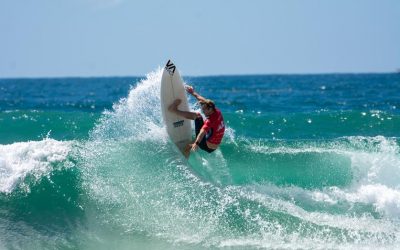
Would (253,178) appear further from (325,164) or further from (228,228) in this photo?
(228,228)

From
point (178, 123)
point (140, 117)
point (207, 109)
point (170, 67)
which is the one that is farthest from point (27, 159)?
point (207, 109)

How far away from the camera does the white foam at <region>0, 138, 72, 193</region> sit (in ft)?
30.7

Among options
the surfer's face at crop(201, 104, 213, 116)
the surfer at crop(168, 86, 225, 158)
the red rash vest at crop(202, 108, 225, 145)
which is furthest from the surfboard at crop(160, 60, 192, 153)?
the surfer's face at crop(201, 104, 213, 116)

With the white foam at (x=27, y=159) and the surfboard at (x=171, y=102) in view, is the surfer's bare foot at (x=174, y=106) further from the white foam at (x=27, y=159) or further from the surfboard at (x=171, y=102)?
the white foam at (x=27, y=159)

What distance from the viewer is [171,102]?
34.0ft

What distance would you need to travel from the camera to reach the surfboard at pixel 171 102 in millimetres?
10257

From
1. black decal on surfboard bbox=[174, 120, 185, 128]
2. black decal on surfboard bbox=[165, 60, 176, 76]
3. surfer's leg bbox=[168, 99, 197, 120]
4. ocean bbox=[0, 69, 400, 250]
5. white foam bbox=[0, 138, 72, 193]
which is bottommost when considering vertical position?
ocean bbox=[0, 69, 400, 250]

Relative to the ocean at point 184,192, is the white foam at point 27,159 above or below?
above

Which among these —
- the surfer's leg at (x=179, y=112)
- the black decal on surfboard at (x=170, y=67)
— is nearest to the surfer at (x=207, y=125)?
the surfer's leg at (x=179, y=112)

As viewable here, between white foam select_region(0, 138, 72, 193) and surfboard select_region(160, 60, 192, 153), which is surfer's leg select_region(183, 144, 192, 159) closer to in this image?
surfboard select_region(160, 60, 192, 153)

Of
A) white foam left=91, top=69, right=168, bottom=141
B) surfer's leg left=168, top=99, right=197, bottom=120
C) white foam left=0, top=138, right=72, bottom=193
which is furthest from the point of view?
white foam left=91, top=69, right=168, bottom=141

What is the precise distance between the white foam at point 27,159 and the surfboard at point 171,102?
65.5 inches

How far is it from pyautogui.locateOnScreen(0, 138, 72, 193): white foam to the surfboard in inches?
65.5

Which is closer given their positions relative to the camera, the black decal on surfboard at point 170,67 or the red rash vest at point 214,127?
the red rash vest at point 214,127
